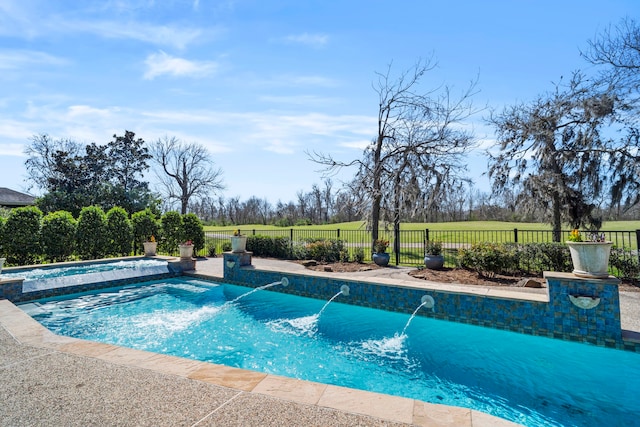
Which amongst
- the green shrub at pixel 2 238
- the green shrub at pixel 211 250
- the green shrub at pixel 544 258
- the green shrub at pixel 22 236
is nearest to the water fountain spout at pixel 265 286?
the green shrub at pixel 544 258

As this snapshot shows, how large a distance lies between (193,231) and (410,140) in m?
10.1

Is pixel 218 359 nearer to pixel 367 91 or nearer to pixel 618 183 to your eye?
pixel 367 91

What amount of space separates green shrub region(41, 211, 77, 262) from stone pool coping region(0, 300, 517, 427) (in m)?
10.0

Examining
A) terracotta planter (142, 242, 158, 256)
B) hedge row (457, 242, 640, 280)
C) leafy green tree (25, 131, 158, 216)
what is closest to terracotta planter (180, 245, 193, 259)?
terracotta planter (142, 242, 158, 256)

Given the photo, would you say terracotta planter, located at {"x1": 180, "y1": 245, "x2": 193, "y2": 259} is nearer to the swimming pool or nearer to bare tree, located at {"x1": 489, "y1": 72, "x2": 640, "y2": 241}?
the swimming pool

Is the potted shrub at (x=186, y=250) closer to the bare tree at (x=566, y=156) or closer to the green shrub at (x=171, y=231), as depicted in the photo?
the green shrub at (x=171, y=231)

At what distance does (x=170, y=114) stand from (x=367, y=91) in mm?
7811

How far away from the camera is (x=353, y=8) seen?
6766 mm

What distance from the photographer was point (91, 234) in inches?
468

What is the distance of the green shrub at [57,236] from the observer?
1090 cm

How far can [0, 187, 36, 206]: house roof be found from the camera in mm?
23031

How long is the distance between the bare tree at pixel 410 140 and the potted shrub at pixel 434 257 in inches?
116

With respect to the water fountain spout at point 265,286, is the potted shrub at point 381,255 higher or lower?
higher

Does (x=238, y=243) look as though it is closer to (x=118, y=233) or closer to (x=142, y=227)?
(x=118, y=233)
